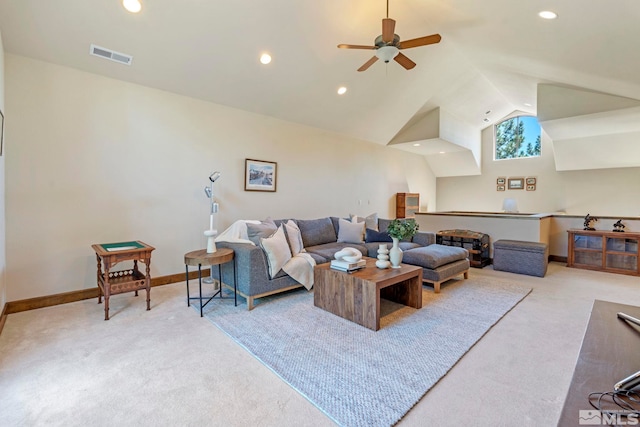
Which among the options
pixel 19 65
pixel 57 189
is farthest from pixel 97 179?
pixel 19 65

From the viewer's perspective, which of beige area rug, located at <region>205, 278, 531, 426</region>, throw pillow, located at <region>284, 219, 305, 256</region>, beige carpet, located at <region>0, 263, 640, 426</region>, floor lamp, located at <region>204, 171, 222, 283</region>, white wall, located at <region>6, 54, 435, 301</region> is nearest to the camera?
beige carpet, located at <region>0, 263, 640, 426</region>

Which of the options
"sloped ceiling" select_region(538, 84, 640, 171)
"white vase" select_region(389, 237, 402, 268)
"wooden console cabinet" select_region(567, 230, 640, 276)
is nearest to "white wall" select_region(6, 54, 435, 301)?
"white vase" select_region(389, 237, 402, 268)

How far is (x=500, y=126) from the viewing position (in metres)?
8.74

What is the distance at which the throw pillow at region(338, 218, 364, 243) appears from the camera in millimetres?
4961

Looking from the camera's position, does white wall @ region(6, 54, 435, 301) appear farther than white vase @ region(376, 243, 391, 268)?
No

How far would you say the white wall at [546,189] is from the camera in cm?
687

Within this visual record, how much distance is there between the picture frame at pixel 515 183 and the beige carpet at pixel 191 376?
20.6ft

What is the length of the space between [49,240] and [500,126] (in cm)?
1034

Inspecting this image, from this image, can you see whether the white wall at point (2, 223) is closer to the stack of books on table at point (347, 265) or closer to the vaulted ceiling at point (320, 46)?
the vaulted ceiling at point (320, 46)

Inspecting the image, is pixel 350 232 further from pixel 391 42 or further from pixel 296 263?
pixel 391 42

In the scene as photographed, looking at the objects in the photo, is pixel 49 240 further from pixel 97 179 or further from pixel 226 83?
pixel 226 83

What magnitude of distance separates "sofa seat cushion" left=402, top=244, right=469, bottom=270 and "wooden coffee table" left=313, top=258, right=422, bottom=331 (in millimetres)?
622

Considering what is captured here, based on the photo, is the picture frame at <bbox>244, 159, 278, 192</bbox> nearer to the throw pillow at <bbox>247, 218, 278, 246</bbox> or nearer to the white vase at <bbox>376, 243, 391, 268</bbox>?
the throw pillow at <bbox>247, 218, 278, 246</bbox>

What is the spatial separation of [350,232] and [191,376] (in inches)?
133
